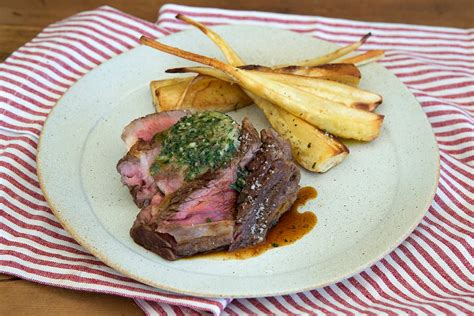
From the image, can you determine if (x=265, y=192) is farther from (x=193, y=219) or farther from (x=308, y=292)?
(x=308, y=292)

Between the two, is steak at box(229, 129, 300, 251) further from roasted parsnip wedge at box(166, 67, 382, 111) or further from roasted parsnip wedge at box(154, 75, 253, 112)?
roasted parsnip wedge at box(154, 75, 253, 112)

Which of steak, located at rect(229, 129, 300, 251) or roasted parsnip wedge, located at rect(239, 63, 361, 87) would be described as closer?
steak, located at rect(229, 129, 300, 251)

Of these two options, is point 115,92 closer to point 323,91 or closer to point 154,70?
point 154,70

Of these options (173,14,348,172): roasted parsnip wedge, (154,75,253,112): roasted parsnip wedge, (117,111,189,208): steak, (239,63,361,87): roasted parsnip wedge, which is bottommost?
(117,111,189,208): steak

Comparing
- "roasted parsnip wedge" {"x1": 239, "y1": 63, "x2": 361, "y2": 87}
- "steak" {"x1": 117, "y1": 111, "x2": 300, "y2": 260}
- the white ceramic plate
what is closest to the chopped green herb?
"steak" {"x1": 117, "y1": 111, "x2": 300, "y2": 260}

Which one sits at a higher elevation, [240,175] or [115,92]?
[240,175]

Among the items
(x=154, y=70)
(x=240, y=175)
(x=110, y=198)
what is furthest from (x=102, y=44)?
(x=240, y=175)

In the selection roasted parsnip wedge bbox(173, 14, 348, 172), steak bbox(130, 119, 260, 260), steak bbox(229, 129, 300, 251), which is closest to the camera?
steak bbox(130, 119, 260, 260)
